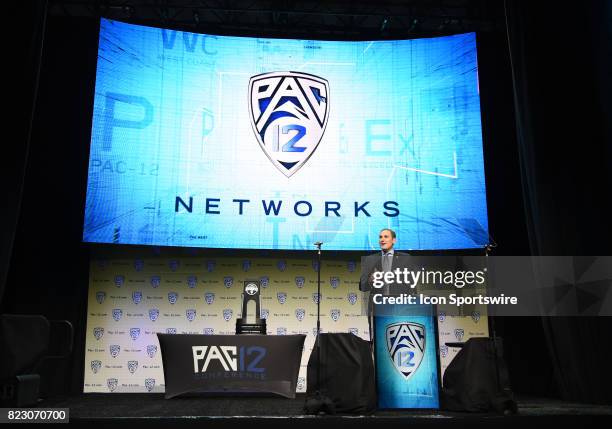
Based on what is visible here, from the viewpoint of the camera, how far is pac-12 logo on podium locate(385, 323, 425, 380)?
3.87 meters

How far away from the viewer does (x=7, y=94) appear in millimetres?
4535

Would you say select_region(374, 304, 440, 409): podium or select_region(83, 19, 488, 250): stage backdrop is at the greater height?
select_region(83, 19, 488, 250): stage backdrop

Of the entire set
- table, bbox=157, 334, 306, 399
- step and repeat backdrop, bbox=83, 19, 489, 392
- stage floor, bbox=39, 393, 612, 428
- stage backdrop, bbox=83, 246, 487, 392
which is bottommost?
stage floor, bbox=39, 393, 612, 428

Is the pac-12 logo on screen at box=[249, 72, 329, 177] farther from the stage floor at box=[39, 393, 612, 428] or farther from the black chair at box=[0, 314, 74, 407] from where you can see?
the black chair at box=[0, 314, 74, 407]

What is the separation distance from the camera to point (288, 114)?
580cm

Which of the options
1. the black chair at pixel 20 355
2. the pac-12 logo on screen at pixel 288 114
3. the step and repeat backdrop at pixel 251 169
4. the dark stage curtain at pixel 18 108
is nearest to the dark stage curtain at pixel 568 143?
the step and repeat backdrop at pixel 251 169

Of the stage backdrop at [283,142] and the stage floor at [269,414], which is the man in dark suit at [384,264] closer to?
the stage backdrop at [283,142]

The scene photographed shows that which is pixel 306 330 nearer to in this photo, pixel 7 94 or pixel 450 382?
pixel 450 382

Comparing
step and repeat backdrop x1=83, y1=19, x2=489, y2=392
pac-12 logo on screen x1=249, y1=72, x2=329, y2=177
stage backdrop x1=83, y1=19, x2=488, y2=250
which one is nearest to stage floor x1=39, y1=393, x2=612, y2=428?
step and repeat backdrop x1=83, y1=19, x2=489, y2=392

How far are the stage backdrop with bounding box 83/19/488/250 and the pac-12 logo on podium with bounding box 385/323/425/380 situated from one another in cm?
169

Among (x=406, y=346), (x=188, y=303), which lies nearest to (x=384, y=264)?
(x=406, y=346)

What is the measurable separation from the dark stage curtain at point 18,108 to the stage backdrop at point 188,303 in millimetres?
1709

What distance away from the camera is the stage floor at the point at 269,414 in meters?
3.44

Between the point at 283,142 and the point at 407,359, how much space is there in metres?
2.74
